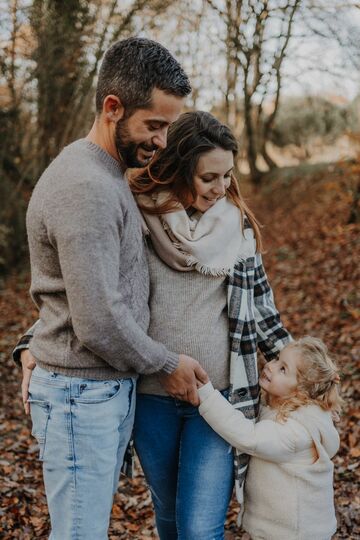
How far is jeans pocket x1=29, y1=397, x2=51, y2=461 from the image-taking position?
2035 millimetres

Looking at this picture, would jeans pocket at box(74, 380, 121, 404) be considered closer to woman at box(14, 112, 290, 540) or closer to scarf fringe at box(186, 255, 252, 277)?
woman at box(14, 112, 290, 540)

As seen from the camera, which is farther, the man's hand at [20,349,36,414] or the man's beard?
the man's hand at [20,349,36,414]

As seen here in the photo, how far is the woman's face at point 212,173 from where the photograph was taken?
246 cm

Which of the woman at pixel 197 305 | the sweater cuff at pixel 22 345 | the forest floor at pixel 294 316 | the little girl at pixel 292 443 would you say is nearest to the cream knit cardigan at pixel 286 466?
the little girl at pixel 292 443

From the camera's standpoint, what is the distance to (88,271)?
180cm

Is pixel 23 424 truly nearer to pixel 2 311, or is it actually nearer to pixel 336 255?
pixel 2 311

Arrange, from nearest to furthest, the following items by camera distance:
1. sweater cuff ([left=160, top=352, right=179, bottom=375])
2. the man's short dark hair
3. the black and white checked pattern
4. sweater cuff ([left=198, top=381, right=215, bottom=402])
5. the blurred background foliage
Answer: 1. the man's short dark hair
2. sweater cuff ([left=160, top=352, right=179, bottom=375])
3. sweater cuff ([left=198, top=381, right=215, bottom=402])
4. the black and white checked pattern
5. the blurred background foliage

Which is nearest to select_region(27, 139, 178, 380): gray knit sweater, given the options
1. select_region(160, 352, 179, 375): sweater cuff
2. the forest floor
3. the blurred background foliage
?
select_region(160, 352, 179, 375): sweater cuff

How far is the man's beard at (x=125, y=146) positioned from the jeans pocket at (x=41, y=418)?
91cm

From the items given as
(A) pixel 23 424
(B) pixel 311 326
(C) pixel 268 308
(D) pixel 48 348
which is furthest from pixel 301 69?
(D) pixel 48 348

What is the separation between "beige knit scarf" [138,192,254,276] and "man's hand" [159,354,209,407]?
40 cm

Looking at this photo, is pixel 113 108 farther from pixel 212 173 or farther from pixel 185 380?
pixel 185 380

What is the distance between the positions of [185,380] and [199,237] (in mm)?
614

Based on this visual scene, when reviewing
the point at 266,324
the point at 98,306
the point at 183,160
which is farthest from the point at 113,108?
the point at 266,324
